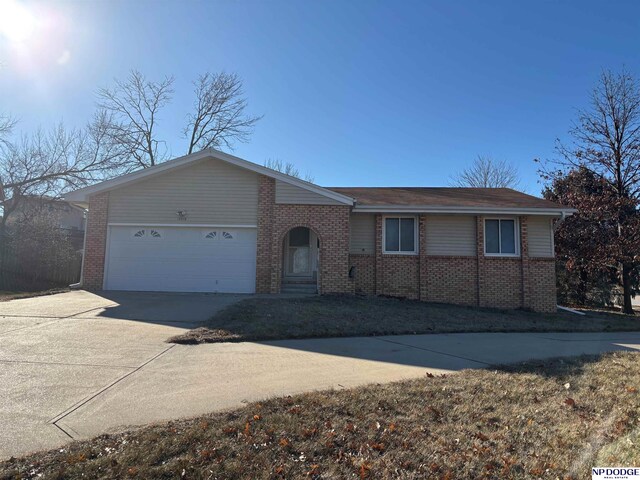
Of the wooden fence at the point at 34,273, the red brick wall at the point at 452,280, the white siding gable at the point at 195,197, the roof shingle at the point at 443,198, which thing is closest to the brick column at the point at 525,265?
the roof shingle at the point at 443,198

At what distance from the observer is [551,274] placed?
13.9 m

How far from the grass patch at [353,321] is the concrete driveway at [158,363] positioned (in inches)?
18.3

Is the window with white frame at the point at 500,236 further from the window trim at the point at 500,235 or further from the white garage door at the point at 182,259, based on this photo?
the white garage door at the point at 182,259

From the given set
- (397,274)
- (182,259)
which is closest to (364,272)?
(397,274)

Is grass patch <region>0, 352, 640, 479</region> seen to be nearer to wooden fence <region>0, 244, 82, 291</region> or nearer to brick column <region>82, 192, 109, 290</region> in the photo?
brick column <region>82, 192, 109, 290</region>

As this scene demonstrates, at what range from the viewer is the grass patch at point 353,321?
7.84 meters

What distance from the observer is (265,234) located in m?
13.5

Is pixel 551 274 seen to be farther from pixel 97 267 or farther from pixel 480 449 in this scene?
pixel 97 267

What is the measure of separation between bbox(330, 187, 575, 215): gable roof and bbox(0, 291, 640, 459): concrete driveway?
515cm

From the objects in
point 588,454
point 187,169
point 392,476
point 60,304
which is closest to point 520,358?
point 588,454

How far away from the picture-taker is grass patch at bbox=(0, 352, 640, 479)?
2.95 meters

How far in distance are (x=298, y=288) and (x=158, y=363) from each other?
333 inches

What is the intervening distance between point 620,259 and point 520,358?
39.6ft

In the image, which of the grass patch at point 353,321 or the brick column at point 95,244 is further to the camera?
the brick column at point 95,244
